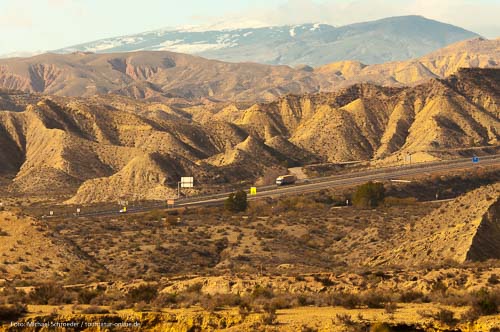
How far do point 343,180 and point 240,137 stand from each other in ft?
206

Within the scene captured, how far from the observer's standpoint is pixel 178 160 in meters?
130

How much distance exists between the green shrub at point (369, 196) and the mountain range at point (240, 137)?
29.6 m

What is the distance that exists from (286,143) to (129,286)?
124m

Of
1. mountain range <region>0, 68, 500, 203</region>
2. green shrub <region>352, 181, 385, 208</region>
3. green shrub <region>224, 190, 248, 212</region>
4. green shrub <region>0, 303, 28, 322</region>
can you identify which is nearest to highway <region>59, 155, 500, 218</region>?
green shrub <region>224, 190, 248, 212</region>

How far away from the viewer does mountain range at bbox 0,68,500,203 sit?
5113 inches

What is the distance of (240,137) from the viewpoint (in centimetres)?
17525

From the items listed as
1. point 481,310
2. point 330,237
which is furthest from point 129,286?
point 330,237

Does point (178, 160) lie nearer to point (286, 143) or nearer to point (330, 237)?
point (286, 143)

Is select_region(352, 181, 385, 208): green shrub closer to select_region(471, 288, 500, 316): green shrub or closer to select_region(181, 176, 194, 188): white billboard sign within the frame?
select_region(181, 176, 194, 188): white billboard sign

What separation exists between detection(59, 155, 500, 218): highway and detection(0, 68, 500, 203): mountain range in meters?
11.8

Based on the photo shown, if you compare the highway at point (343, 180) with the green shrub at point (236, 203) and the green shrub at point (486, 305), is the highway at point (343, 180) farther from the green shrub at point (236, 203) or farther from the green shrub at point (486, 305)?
the green shrub at point (486, 305)

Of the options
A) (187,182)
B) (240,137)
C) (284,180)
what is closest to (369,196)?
(284,180)

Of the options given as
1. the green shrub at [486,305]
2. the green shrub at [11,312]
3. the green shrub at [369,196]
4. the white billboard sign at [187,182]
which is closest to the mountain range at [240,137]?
the white billboard sign at [187,182]

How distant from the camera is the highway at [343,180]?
3895 inches
